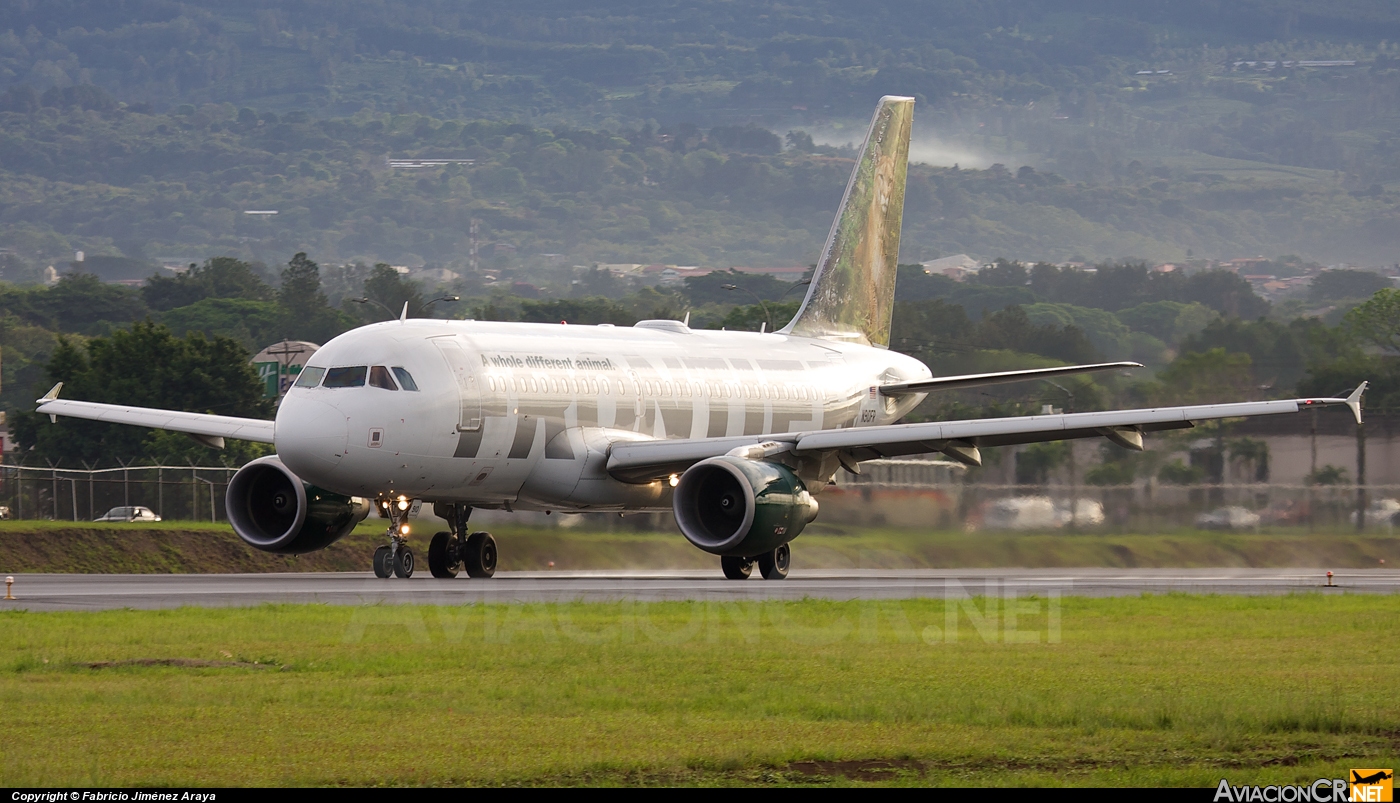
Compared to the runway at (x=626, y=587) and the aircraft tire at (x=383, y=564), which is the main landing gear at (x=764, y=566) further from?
the aircraft tire at (x=383, y=564)

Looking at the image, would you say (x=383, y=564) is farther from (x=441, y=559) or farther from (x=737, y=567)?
(x=737, y=567)

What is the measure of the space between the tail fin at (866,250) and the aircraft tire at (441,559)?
11854mm

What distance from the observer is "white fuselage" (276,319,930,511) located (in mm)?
28828

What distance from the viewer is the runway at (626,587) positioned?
25438 mm

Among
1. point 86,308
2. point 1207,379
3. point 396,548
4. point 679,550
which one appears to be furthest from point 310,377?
point 86,308

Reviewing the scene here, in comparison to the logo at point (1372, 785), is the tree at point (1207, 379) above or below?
above

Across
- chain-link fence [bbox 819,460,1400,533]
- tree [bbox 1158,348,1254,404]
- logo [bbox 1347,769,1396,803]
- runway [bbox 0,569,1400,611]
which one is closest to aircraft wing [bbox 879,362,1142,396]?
chain-link fence [bbox 819,460,1400,533]

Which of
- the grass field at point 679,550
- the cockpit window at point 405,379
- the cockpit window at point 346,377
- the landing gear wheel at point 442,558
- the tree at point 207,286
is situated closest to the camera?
the cockpit window at point 346,377

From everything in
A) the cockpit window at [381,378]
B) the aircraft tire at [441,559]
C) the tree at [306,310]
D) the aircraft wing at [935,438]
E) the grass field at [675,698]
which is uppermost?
the tree at [306,310]

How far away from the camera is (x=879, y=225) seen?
44031mm

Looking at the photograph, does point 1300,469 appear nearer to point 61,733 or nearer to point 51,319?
point 61,733

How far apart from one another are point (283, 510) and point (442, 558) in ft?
9.14

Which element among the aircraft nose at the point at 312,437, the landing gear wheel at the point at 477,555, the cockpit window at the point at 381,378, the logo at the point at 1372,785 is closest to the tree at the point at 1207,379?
the landing gear wheel at the point at 477,555

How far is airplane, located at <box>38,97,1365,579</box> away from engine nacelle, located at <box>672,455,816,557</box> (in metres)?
0.03
